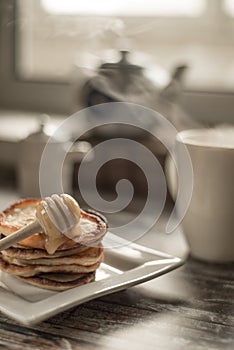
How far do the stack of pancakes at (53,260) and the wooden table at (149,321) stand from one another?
0.12 feet

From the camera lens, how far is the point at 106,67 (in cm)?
114

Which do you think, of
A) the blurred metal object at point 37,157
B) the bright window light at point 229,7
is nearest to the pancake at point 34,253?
the blurred metal object at point 37,157

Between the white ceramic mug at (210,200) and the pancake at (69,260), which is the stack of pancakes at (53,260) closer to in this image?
the pancake at (69,260)

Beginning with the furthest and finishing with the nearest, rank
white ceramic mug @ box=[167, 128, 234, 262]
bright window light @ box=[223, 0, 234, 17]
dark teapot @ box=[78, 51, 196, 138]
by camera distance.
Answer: bright window light @ box=[223, 0, 234, 17] → dark teapot @ box=[78, 51, 196, 138] → white ceramic mug @ box=[167, 128, 234, 262]

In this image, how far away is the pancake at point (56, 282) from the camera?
72 cm

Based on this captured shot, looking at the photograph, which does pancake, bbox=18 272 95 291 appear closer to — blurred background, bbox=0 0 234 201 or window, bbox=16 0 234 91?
blurred background, bbox=0 0 234 201

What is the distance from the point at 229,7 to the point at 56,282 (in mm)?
878

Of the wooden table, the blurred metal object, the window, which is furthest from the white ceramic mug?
the window

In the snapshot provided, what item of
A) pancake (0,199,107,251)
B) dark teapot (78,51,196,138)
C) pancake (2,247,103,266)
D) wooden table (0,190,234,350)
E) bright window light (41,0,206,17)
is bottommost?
wooden table (0,190,234,350)

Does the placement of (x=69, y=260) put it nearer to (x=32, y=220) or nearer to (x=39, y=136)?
(x=32, y=220)

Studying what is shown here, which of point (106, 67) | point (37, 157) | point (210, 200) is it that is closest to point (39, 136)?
point (37, 157)

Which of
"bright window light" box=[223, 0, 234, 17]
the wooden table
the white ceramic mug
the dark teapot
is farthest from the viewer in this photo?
"bright window light" box=[223, 0, 234, 17]

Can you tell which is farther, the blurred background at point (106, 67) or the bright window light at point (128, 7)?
the bright window light at point (128, 7)

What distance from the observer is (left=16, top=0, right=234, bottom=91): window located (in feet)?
4.71
